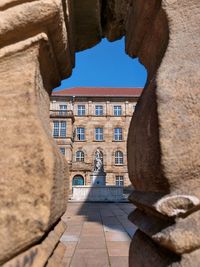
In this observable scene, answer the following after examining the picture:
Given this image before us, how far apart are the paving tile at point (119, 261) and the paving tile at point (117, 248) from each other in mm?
176

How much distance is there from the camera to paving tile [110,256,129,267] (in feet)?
9.96

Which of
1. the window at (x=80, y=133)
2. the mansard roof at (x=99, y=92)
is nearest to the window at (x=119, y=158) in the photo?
the window at (x=80, y=133)

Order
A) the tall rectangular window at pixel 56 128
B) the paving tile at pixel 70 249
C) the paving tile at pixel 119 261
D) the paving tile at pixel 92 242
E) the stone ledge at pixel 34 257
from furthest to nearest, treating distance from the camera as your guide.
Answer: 1. the tall rectangular window at pixel 56 128
2. the paving tile at pixel 92 242
3. the paving tile at pixel 70 249
4. the paving tile at pixel 119 261
5. the stone ledge at pixel 34 257

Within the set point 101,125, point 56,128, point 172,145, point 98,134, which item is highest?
point 101,125

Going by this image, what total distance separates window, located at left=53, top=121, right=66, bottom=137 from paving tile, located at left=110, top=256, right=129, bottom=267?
26.5 m

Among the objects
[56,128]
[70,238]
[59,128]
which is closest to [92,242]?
[70,238]

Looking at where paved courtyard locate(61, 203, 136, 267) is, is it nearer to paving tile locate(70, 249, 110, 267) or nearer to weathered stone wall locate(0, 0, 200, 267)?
paving tile locate(70, 249, 110, 267)

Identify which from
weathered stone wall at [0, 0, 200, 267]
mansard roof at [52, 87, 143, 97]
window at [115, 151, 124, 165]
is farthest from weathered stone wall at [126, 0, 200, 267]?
mansard roof at [52, 87, 143, 97]

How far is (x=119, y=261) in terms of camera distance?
323 cm

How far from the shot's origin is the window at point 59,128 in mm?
29656

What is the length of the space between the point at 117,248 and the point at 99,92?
105 feet

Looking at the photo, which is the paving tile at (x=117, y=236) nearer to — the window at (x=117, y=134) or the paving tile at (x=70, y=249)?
the paving tile at (x=70, y=249)

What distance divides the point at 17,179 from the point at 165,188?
1.48 feet

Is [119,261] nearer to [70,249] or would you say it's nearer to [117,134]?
[70,249]
